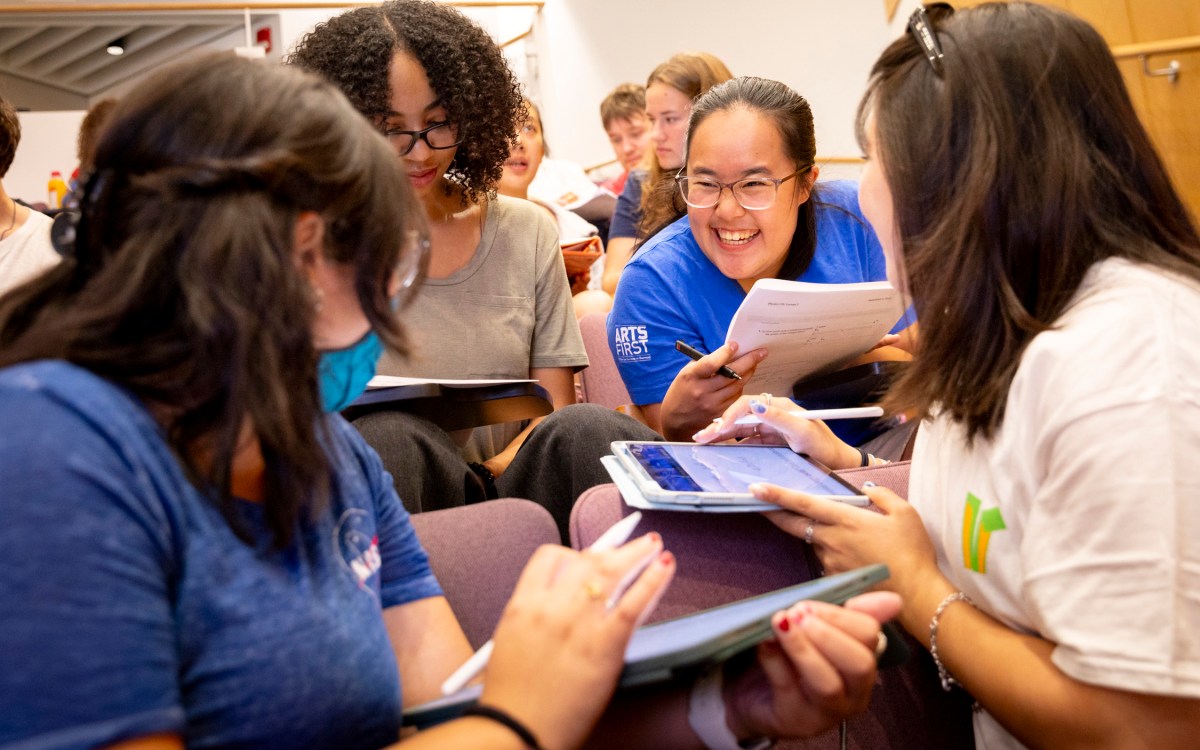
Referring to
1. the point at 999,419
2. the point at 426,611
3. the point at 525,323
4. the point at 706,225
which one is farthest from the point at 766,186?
the point at 426,611

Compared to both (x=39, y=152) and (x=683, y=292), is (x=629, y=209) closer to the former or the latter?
(x=683, y=292)

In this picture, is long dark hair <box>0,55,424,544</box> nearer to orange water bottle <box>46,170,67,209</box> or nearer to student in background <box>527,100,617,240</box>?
student in background <box>527,100,617,240</box>

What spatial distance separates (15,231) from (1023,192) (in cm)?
208

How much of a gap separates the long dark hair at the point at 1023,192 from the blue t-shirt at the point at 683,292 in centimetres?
87

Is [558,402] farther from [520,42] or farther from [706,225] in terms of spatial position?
[520,42]

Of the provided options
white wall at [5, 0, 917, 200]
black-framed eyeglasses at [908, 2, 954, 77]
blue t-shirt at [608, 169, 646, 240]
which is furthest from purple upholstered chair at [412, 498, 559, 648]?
white wall at [5, 0, 917, 200]

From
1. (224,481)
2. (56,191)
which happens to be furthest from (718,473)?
(56,191)

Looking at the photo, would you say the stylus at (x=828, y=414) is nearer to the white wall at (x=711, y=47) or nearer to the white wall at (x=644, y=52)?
the white wall at (x=644, y=52)

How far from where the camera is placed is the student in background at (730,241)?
1814 millimetres

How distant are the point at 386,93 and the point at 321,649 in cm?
141

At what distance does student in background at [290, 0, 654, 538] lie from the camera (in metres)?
1.91

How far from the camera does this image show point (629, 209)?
343 centimetres

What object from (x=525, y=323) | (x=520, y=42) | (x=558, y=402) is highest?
(x=520, y=42)

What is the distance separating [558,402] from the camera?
2.00 meters
